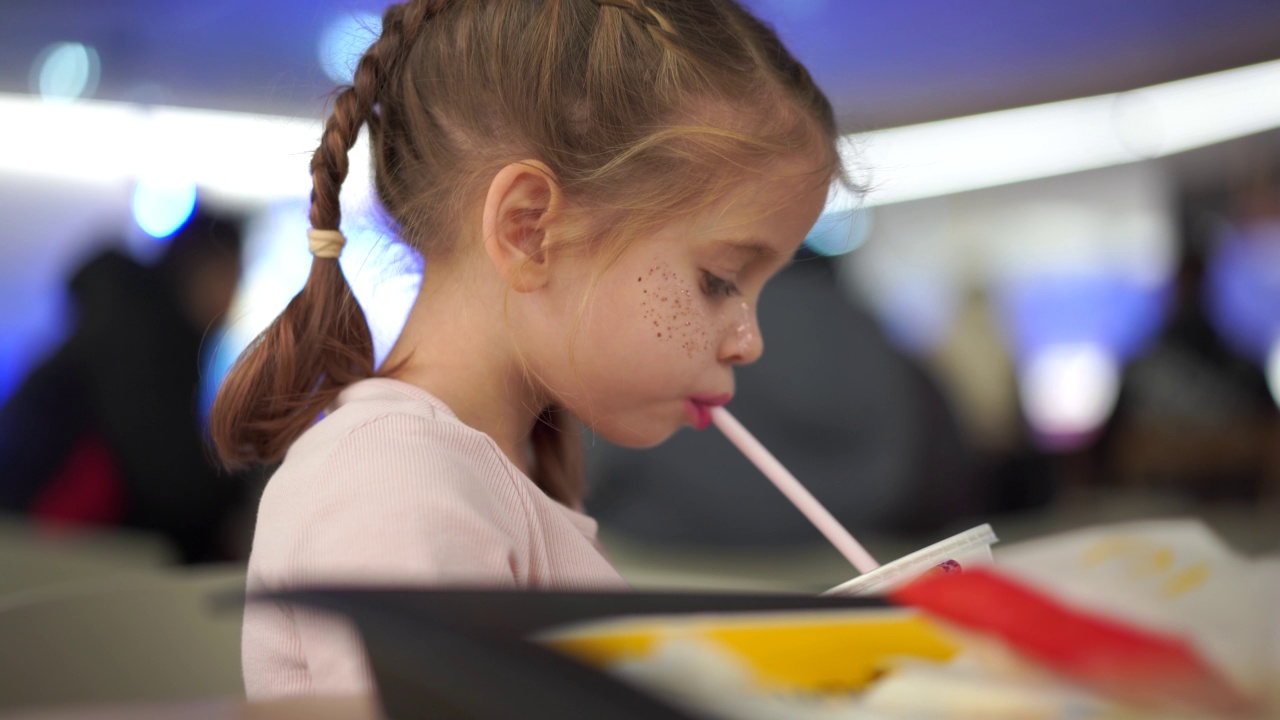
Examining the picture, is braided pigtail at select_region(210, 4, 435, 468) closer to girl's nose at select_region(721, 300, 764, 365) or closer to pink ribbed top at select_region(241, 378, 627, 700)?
pink ribbed top at select_region(241, 378, 627, 700)

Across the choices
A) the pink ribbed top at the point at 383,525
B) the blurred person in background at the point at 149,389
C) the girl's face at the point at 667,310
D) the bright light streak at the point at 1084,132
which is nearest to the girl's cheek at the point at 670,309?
the girl's face at the point at 667,310

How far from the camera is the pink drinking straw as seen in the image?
25.3 inches

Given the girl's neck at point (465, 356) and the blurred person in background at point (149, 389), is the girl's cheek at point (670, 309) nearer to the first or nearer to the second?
the girl's neck at point (465, 356)

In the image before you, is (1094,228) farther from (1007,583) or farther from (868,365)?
(1007,583)

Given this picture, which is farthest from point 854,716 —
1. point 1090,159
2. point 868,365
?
point 1090,159

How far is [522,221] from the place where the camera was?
0.63 m

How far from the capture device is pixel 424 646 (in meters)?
0.20

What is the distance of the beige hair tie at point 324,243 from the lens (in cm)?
68

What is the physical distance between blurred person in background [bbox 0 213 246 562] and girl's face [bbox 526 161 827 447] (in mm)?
1446

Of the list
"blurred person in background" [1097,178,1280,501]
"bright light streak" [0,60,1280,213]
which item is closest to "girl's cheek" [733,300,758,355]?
"bright light streak" [0,60,1280,213]

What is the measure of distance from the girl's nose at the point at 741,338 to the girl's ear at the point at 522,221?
0.40 feet

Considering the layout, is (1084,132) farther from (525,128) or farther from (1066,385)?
(525,128)

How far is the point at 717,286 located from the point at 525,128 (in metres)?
0.15

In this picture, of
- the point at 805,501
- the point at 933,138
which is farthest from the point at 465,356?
the point at 933,138
